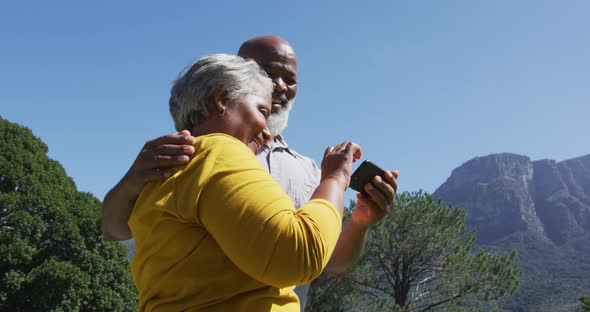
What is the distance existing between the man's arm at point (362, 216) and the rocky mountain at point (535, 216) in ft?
256

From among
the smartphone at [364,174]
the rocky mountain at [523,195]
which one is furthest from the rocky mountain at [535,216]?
the smartphone at [364,174]

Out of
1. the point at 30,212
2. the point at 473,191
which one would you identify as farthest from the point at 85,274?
the point at 473,191

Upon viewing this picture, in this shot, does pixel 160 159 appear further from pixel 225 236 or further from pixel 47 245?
pixel 47 245

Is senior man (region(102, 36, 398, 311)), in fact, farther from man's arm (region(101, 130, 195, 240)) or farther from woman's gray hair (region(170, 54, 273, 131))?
woman's gray hair (region(170, 54, 273, 131))

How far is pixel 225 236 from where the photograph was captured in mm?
1089

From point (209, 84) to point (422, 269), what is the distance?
802 inches

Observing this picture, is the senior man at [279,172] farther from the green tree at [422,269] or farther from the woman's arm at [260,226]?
the green tree at [422,269]

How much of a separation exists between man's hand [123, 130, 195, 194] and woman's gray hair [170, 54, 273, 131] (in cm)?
16

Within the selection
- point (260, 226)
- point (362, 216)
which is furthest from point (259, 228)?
point (362, 216)

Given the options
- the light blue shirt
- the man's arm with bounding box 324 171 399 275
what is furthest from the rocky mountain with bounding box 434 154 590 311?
the man's arm with bounding box 324 171 399 275

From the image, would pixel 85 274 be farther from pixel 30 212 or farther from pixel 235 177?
pixel 235 177

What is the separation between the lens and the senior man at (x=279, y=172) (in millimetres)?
1264

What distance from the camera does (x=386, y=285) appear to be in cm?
2116

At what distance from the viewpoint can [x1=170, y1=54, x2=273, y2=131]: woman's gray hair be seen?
1.41 m
